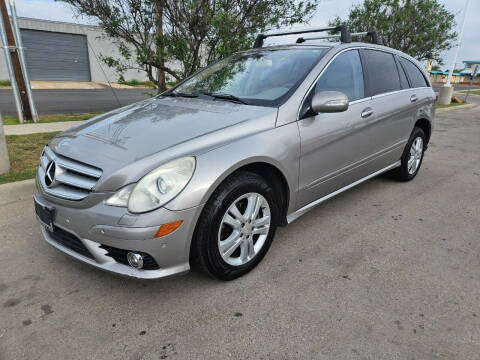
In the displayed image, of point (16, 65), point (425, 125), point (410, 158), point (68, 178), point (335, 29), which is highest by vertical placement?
point (335, 29)

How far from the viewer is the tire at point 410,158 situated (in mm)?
4324

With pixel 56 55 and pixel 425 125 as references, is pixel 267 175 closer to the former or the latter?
pixel 425 125

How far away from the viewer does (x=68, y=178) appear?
7.47 feet

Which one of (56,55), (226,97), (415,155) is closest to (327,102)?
(226,97)

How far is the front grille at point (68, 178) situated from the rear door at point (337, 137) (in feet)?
4.88

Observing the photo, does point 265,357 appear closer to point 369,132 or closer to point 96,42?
point 369,132

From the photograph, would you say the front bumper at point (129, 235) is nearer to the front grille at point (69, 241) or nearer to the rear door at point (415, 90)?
the front grille at point (69, 241)

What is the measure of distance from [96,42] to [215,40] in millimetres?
25292

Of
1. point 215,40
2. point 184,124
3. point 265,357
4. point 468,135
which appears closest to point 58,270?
point 184,124

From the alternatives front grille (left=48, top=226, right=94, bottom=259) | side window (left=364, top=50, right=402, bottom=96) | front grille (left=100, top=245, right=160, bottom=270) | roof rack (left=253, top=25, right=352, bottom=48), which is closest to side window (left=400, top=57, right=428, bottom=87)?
side window (left=364, top=50, right=402, bottom=96)

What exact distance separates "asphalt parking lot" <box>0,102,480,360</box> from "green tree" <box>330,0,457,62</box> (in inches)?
419

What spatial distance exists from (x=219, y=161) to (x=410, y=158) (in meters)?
3.17

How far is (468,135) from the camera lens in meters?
8.43

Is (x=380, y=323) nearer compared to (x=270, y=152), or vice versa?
(x=380, y=323)
